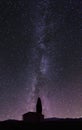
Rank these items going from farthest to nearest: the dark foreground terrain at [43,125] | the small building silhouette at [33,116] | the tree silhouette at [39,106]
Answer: the tree silhouette at [39,106]
the small building silhouette at [33,116]
the dark foreground terrain at [43,125]

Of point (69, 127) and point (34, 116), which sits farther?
point (34, 116)

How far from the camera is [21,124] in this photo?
31.6 metres

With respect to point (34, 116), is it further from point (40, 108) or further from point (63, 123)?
point (63, 123)

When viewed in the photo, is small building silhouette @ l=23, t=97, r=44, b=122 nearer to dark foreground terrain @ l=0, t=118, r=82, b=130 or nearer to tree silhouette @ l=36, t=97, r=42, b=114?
tree silhouette @ l=36, t=97, r=42, b=114

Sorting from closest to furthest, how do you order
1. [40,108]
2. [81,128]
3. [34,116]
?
[81,128]
[34,116]
[40,108]

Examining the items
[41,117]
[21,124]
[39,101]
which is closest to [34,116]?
[41,117]

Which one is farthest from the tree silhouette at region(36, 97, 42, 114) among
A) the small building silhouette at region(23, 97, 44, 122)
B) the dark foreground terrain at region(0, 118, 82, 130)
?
the dark foreground terrain at region(0, 118, 82, 130)

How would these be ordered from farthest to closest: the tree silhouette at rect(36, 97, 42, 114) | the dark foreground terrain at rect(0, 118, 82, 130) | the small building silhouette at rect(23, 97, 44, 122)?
the tree silhouette at rect(36, 97, 42, 114)
the small building silhouette at rect(23, 97, 44, 122)
the dark foreground terrain at rect(0, 118, 82, 130)

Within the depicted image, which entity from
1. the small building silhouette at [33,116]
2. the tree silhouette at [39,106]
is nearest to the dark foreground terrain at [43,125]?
the small building silhouette at [33,116]

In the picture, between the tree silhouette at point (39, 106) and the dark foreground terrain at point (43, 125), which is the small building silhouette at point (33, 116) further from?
the dark foreground terrain at point (43, 125)

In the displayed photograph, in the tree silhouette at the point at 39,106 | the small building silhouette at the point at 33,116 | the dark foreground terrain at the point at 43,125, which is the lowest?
the dark foreground terrain at the point at 43,125

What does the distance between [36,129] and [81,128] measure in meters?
4.31

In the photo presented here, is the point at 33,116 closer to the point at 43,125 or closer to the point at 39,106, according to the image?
the point at 39,106

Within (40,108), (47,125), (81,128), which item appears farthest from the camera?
(40,108)
